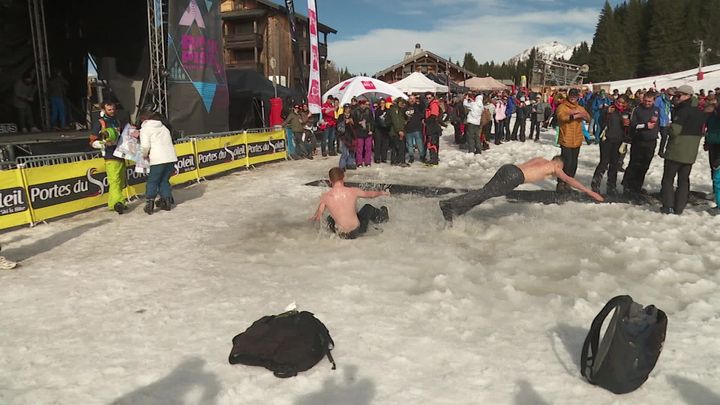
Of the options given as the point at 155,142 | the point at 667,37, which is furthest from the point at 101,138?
the point at 667,37

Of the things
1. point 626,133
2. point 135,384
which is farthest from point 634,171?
point 135,384

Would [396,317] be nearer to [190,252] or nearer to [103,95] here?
[190,252]

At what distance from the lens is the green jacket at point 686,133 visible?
6.53 meters

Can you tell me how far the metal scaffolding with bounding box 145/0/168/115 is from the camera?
12.1m

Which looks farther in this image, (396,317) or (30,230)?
(30,230)

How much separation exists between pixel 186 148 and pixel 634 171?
9.36 m

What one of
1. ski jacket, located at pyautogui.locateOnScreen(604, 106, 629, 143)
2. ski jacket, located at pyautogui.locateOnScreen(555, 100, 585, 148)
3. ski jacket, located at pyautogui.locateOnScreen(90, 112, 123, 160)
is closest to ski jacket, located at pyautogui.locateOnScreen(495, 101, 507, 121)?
ski jacket, located at pyautogui.locateOnScreen(604, 106, 629, 143)

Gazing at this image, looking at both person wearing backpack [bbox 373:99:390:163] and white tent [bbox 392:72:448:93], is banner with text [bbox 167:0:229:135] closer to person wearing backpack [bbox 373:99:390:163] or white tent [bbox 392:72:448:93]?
person wearing backpack [bbox 373:99:390:163]

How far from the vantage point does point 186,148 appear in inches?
411

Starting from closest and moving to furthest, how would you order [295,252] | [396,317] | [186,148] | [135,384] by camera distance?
[135,384], [396,317], [295,252], [186,148]

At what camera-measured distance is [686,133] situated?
21.6ft

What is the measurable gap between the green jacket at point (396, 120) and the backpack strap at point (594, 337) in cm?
1013

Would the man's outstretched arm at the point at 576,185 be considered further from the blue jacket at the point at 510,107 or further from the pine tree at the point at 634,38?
the pine tree at the point at 634,38

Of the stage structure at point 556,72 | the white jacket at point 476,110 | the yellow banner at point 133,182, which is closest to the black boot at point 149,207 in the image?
the yellow banner at point 133,182
